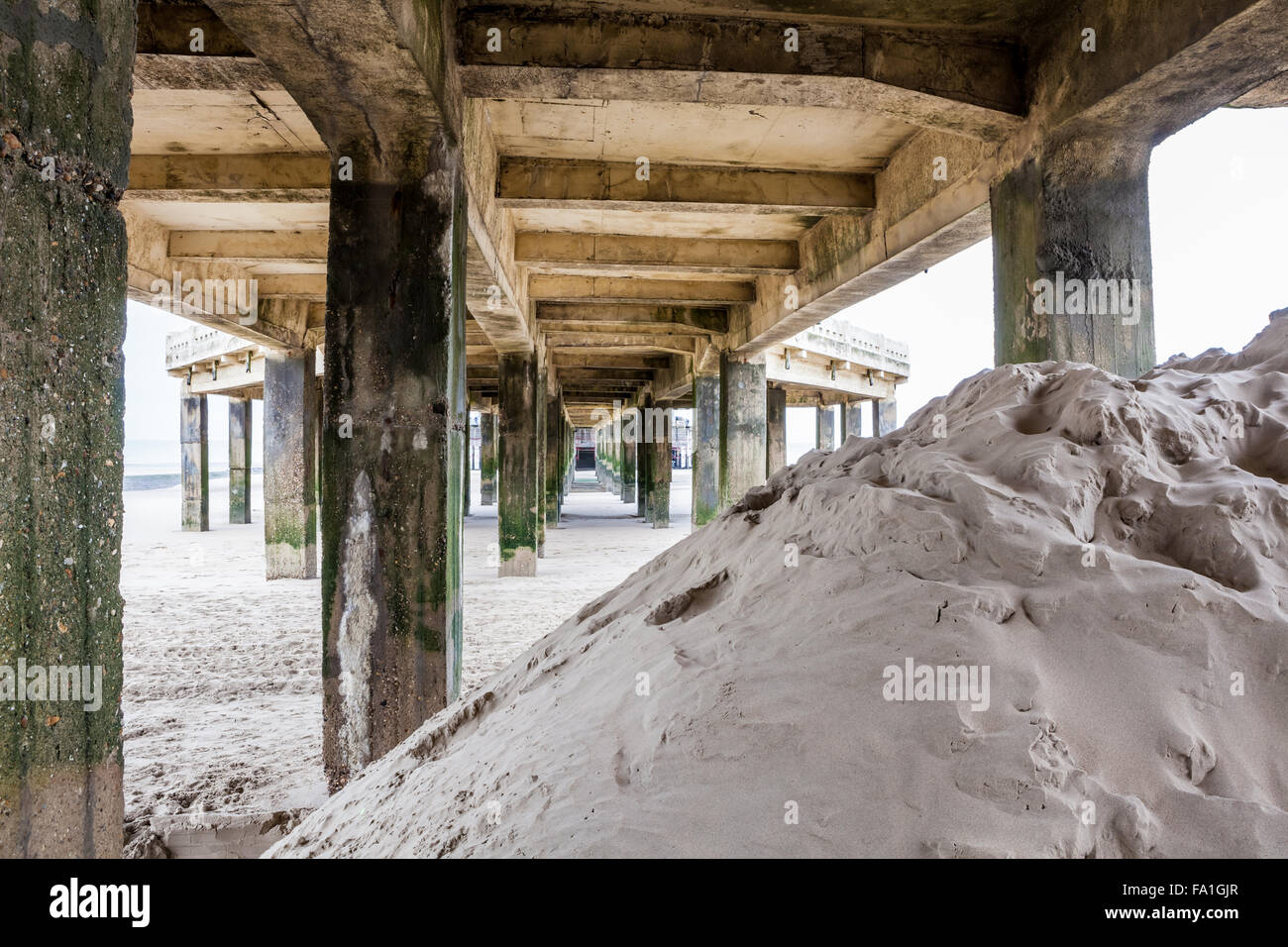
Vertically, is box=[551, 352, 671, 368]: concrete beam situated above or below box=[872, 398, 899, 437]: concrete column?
above

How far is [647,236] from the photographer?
29.3ft

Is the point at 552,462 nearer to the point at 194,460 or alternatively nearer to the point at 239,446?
the point at 239,446

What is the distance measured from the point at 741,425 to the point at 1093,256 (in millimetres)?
8456

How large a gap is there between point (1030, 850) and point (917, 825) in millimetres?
214

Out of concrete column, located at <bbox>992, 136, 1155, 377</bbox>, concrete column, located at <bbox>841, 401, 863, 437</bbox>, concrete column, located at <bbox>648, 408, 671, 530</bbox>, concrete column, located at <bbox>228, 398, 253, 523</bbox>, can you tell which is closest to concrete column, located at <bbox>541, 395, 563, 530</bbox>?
concrete column, located at <bbox>648, 408, 671, 530</bbox>

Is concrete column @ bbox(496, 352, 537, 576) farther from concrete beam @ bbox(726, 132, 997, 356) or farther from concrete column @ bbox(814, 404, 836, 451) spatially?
concrete column @ bbox(814, 404, 836, 451)

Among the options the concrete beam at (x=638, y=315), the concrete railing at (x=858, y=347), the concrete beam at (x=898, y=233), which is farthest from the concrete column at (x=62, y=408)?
the concrete railing at (x=858, y=347)

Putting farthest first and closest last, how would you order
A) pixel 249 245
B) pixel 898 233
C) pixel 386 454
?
pixel 249 245 → pixel 898 233 → pixel 386 454

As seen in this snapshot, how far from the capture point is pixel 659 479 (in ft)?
63.2

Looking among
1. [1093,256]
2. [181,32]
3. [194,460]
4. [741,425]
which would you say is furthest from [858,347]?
[194,460]

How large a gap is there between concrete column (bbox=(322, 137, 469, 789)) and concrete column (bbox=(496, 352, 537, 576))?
290 inches

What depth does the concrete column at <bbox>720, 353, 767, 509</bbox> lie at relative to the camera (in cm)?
1280

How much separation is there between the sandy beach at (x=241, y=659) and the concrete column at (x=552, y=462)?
542 cm

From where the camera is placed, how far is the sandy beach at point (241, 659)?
403cm
